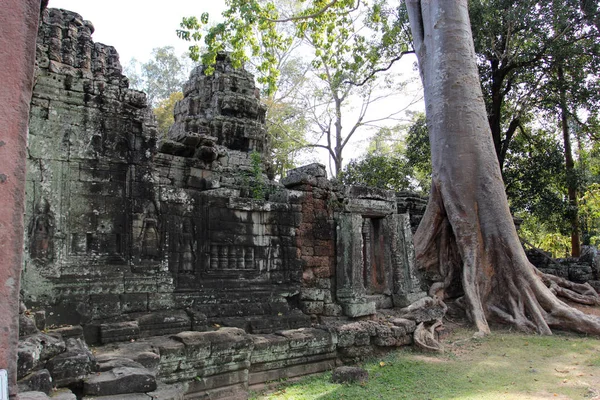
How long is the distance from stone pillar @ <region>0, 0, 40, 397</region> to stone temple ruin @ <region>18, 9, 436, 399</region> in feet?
4.23

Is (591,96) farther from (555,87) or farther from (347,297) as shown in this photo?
(347,297)

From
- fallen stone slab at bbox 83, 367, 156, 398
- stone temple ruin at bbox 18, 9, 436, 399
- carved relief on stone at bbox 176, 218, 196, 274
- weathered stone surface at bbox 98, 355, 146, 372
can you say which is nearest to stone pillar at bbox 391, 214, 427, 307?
stone temple ruin at bbox 18, 9, 436, 399

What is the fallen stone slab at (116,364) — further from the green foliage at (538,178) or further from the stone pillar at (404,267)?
the green foliage at (538,178)

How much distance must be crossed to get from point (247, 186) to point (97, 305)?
280 centimetres

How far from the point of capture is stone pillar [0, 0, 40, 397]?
5.03 feet

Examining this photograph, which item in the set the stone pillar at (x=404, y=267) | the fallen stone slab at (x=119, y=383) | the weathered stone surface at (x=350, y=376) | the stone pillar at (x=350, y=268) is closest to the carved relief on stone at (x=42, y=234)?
the fallen stone slab at (x=119, y=383)

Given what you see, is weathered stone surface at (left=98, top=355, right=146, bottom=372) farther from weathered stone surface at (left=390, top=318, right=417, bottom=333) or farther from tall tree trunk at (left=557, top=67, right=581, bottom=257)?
tall tree trunk at (left=557, top=67, right=581, bottom=257)

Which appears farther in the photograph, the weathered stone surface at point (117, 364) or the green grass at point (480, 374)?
the green grass at point (480, 374)

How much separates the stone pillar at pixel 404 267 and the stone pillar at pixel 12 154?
20.5 feet

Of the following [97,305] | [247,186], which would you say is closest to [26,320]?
[97,305]

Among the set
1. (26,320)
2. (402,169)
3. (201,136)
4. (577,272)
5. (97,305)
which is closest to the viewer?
(26,320)

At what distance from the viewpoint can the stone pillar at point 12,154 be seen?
153cm

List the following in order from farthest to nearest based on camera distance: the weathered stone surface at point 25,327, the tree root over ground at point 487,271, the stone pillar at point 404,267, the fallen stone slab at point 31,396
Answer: the stone pillar at point 404,267 < the tree root over ground at point 487,271 < the weathered stone surface at point 25,327 < the fallen stone slab at point 31,396

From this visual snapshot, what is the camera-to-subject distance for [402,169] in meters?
13.9
